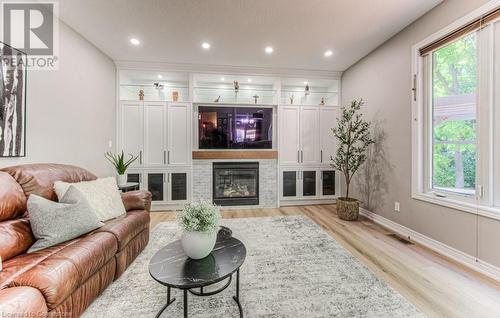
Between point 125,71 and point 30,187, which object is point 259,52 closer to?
point 125,71

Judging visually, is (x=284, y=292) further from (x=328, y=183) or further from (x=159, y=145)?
(x=159, y=145)

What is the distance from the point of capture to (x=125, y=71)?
411 centimetres

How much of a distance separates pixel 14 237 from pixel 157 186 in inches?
104

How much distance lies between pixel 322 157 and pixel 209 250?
365 centimetres

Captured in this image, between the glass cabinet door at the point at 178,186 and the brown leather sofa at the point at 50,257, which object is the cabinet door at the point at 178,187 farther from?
the brown leather sofa at the point at 50,257

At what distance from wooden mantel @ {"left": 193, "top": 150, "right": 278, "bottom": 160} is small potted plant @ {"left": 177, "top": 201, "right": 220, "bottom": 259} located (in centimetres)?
278

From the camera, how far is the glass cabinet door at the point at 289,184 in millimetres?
4570

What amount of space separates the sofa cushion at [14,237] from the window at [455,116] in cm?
418

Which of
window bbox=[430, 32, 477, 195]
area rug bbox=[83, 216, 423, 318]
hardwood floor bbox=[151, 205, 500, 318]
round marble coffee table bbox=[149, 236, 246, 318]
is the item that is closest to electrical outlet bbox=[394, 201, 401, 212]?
hardwood floor bbox=[151, 205, 500, 318]

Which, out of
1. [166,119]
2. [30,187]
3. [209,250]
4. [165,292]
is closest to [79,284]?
[165,292]

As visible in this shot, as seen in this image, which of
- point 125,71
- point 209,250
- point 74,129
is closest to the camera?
point 209,250

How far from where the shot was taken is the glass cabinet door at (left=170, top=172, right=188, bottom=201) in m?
4.26

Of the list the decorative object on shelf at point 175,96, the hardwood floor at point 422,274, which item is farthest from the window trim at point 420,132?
the decorative object on shelf at point 175,96

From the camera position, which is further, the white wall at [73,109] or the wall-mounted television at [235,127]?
the wall-mounted television at [235,127]
